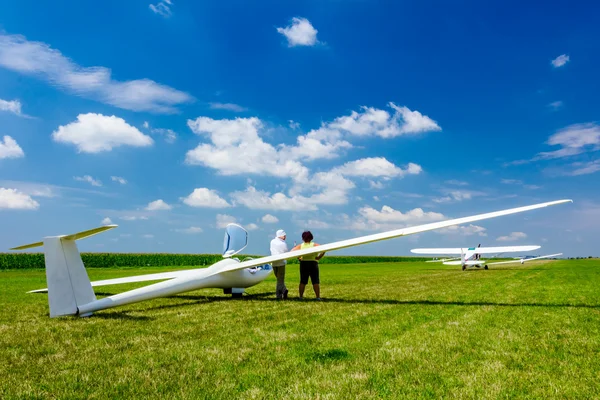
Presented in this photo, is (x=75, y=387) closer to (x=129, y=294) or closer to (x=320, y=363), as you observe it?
(x=320, y=363)

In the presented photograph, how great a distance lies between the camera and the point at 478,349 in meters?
5.50

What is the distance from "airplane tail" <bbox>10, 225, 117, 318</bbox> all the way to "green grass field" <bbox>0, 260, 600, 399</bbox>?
1.08 feet

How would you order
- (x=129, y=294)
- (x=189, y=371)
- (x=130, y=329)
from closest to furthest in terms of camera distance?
(x=189, y=371)
(x=130, y=329)
(x=129, y=294)

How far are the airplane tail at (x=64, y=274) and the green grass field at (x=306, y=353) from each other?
1.08 feet

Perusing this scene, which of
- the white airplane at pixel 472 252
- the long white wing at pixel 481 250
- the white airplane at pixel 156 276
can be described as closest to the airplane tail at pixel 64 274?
the white airplane at pixel 156 276

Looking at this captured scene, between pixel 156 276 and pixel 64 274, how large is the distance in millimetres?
5279

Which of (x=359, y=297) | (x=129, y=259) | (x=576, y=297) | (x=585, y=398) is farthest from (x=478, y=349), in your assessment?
(x=129, y=259)

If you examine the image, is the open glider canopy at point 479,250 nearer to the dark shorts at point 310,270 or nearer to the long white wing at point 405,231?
the long white wing at point 405,231

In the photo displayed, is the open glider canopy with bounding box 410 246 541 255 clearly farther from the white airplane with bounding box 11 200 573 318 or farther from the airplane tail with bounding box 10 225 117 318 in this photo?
the airplane tail with bounding box 10 225 117 318

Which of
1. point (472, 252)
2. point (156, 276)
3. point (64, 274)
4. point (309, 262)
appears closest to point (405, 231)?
point (309, 262)

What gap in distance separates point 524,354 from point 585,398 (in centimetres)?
155

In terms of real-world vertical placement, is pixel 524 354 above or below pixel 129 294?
below

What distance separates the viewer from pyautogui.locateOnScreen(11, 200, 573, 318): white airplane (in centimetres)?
794

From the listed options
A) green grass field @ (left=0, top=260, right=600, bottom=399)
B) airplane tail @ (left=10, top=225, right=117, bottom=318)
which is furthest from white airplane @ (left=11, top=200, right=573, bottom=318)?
green grass field @ (left=0, top=260, right=600, bottom=399)
